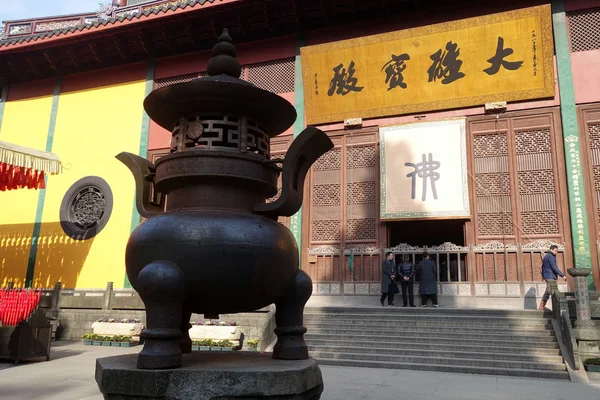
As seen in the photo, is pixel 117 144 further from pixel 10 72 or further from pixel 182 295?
pixel 182 295

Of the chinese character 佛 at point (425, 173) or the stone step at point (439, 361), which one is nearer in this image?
the stone step at point (439, 361)

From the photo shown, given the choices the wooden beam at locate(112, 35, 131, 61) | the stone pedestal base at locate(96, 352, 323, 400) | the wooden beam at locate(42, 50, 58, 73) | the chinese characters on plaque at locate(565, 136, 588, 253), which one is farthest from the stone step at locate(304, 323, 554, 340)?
the wooden beam at locate(42, 50, 58, 73)

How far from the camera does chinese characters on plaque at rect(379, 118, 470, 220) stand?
1009 cm

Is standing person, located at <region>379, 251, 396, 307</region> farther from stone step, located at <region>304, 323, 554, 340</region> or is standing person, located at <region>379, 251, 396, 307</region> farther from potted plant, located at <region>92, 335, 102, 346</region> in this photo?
potted plant, located at <region>92, 335, 102, 346</region>

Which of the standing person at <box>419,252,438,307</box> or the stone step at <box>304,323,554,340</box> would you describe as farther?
the standing person at <box>419,252,438,307</box>

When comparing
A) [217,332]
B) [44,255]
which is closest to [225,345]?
[217,332]

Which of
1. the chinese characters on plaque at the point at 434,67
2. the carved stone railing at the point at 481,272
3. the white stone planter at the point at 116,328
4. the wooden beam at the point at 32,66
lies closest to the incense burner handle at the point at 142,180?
the white stone planter at the point at 116,328

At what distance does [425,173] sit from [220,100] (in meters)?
8.14

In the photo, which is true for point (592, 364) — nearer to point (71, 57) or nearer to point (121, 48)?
point (121, 48)

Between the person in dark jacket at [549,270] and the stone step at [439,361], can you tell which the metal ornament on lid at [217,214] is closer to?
the stone step at [439,361]

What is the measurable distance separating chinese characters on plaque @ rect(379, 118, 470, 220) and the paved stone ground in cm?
439

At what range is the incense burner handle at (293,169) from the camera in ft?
9.20

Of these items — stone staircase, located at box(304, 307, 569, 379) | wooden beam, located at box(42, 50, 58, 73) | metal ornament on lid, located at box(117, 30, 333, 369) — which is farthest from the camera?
wooden beam, located at box(42, 50, 58, 73)

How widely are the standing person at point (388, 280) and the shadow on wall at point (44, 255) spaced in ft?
25.6
